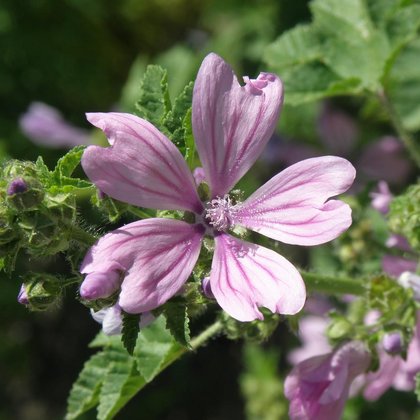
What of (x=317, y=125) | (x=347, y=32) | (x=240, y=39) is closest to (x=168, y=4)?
(x=240, y=39)

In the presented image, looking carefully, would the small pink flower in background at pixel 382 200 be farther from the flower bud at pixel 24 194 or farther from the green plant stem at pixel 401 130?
the flower bud at pixel 24 194

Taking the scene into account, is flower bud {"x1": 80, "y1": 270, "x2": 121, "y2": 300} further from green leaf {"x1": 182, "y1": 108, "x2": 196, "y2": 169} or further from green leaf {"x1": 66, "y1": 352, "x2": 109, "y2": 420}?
green leaf {"x1": 66, "y1": 352, "x2": 109, "y2": 420}

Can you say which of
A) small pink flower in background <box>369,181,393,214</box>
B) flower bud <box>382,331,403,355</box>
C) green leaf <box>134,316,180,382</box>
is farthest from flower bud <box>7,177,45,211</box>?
small pink flower in background <box>369,181,393,214</box>

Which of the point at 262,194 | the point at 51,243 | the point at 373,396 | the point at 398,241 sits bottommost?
the point at 373,396

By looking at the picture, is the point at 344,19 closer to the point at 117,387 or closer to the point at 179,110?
the point at 179,110

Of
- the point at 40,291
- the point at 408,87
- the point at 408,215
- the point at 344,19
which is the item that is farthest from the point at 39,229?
the point at 408,87

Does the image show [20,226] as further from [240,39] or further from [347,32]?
[240,39]
